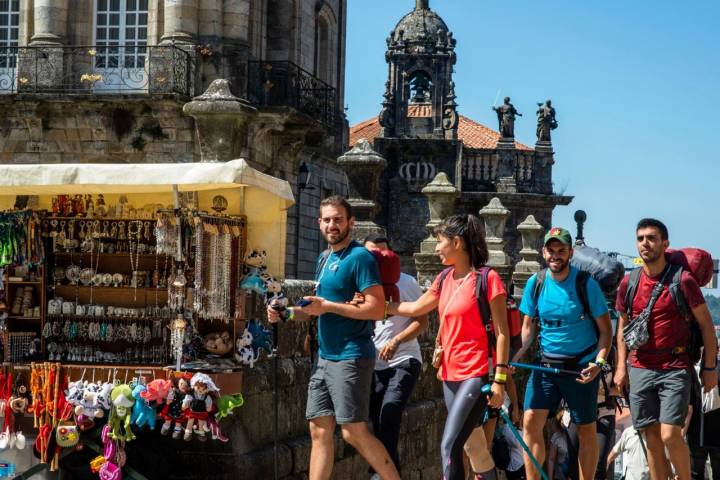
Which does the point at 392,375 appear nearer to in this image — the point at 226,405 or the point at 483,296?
the point at 226,405

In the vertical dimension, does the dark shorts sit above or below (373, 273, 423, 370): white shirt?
below

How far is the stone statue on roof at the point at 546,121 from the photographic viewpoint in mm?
51438

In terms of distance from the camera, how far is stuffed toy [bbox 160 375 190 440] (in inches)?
321

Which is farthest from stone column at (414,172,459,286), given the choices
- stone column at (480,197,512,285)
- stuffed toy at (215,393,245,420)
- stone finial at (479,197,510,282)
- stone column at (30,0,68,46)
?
stone column at (30,0,68,46)

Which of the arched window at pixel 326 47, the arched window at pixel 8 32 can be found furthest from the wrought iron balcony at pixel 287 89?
the arched window at pixel 8 32

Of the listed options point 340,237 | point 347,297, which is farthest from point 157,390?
point 340,237

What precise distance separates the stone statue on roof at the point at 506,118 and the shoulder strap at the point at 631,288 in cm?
4133

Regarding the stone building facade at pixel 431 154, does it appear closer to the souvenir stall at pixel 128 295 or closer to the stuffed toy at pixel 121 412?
the souvenir stall at pixel 128 295

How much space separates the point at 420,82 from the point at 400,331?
43140 mm

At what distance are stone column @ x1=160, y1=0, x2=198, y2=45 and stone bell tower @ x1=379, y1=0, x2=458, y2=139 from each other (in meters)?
25.4

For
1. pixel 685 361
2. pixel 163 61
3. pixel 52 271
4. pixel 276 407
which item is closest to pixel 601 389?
pixel 685 361

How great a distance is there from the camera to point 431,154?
49.9 meters

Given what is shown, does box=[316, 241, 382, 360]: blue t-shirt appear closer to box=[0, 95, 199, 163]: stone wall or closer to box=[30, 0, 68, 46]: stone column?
box=[0, 95, 199, 163]: stone wall

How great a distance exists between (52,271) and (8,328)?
19.0 inches
